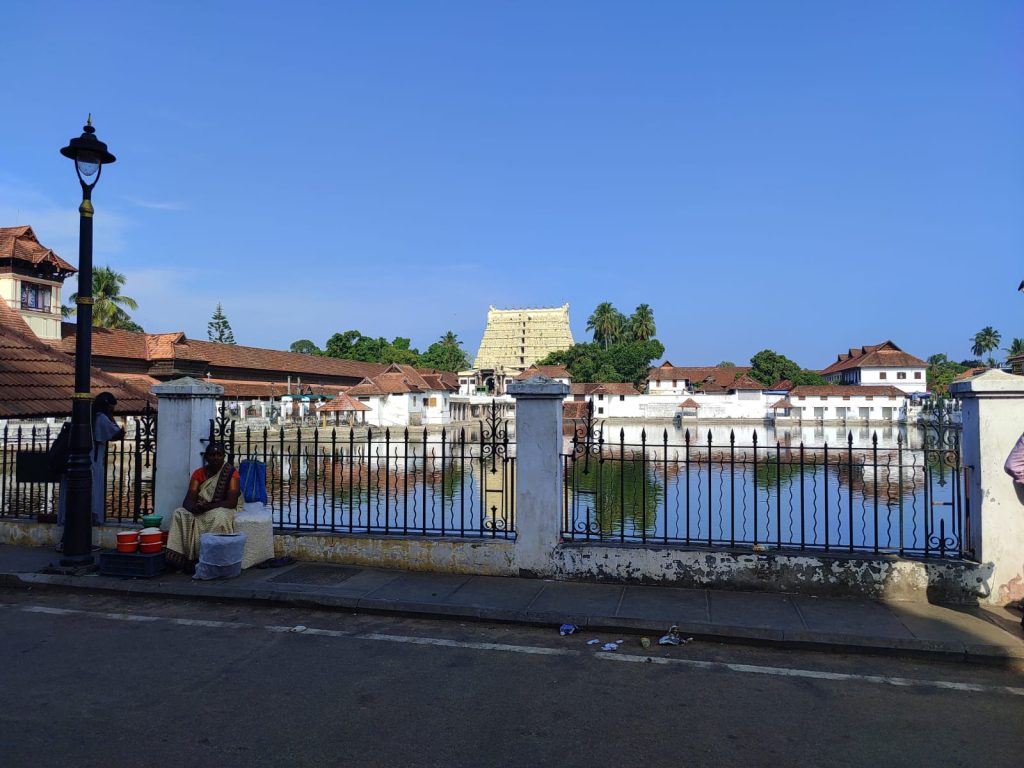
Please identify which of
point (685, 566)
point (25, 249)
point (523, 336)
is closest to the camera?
point (685, 566)

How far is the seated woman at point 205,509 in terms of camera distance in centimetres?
750

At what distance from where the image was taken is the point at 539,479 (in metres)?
7.24

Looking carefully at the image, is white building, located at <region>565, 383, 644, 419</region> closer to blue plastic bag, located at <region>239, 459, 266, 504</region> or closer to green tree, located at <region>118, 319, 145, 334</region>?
green tree, located at <region>118, 319, 145, 334</region>

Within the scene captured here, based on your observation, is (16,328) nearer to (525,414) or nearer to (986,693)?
(525,414)

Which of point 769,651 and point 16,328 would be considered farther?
point 16,328

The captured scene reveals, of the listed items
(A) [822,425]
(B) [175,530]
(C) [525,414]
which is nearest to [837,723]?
(C) [525,414]

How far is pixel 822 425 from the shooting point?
7100 cm

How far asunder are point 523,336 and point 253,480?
134 metres

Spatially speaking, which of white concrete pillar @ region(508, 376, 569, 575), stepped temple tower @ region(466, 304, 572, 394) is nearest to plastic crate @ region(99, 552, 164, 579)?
white concrete pillar @ region(508, 376, 569, 575)

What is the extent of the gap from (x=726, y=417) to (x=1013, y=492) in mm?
72930

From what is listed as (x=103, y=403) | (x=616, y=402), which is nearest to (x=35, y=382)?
(x=103, y=403)

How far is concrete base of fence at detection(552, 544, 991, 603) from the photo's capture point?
6305 mm

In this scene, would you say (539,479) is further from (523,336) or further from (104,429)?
(523,336)

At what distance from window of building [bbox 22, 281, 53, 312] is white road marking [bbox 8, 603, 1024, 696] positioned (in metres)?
49.2
